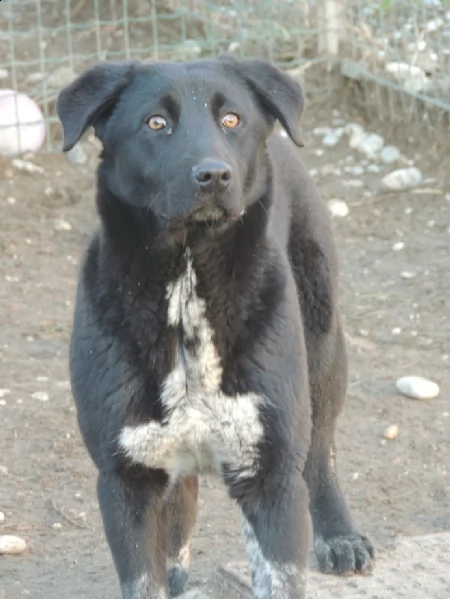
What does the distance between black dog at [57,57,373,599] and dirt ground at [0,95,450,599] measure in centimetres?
80

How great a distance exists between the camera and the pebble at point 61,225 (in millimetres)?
6922

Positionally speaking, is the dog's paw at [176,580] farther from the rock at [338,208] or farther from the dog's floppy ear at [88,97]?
the rock at [338,208]

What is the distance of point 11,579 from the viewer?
4.14m

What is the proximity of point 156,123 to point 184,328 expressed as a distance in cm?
54

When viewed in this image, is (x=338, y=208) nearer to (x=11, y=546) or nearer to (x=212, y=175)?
(x=11, y=546)

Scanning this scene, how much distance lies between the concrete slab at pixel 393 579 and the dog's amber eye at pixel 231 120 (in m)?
1.30

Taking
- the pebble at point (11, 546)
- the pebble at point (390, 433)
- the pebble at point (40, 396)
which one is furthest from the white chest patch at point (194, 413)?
the pebble at point (40, 396)

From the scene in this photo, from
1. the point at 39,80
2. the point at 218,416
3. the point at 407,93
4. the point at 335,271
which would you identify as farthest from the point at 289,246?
the point at 39,80

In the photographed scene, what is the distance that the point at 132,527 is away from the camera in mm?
3340

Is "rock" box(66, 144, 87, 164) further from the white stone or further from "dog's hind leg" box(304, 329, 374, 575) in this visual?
"dog's hind leg" box(304, 329, 374, 575)

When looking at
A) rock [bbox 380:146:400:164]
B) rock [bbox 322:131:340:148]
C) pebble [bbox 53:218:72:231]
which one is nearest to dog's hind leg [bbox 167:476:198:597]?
pebble [bbox 53:218:72:231]

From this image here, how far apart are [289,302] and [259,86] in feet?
1.91

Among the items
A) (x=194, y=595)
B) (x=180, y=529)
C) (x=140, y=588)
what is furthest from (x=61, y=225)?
(x=140, y=588)

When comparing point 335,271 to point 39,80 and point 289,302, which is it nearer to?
point 289,302
